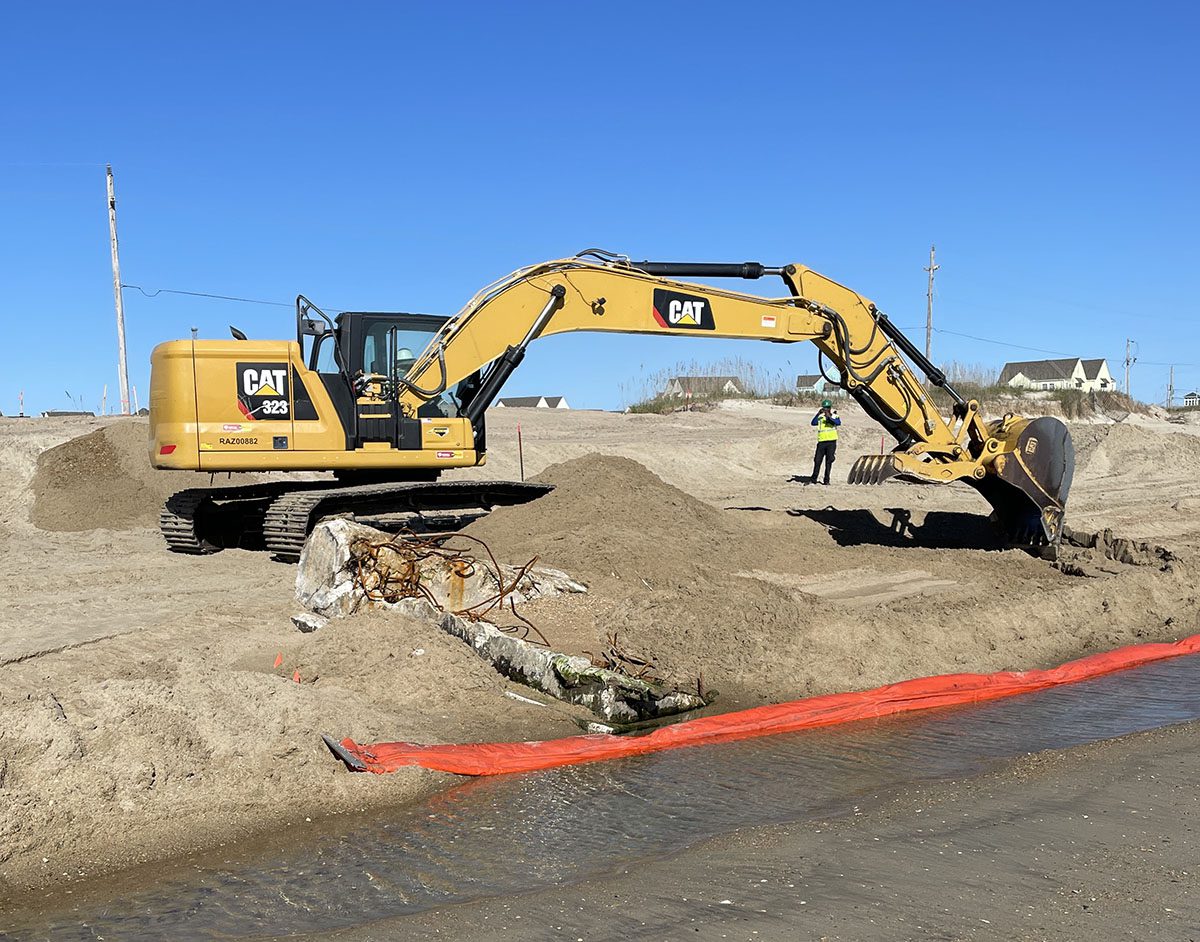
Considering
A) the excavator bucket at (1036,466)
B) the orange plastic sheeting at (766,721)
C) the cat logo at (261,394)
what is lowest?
the orange plastic sheeting at (766,721)

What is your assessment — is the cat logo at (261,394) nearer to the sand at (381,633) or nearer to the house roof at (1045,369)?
the sand at (381,633)

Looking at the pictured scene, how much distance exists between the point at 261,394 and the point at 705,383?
3145 centimetres

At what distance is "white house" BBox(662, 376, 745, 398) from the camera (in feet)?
130

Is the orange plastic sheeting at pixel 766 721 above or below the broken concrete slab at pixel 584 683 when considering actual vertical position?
below

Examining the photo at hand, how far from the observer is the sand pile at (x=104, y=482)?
631 inches

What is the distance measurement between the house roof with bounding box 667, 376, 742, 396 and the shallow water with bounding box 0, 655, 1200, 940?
108 ft

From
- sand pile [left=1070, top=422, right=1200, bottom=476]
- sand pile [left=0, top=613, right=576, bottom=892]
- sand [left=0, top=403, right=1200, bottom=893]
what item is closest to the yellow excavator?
sand [left=0, top=403, right=1200, bottom=893]

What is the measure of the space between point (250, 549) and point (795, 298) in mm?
7009

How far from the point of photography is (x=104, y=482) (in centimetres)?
1711

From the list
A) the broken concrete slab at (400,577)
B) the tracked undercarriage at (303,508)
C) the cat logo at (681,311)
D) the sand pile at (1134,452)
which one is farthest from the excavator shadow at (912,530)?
the sand pile at (1134,452)

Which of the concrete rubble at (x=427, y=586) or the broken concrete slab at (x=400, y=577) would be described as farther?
the broken concrete slab at (x=400, y=577)

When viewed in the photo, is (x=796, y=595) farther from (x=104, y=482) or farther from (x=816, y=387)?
(x=816, y=387)

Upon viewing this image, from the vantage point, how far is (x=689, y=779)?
18.9 ft

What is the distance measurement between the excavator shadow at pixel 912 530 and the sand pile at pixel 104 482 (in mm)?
8520
